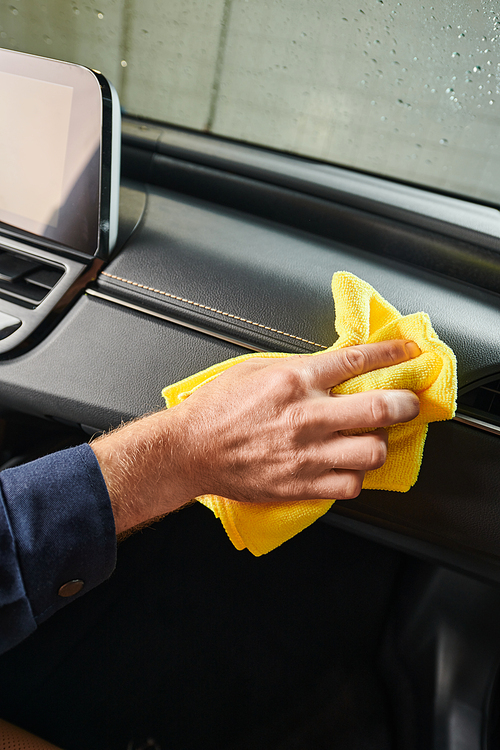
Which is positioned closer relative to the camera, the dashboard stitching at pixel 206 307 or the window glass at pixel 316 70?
the dashboard stitching at pixel 206 307

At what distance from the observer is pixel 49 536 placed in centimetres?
49

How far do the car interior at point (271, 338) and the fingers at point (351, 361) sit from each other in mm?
133

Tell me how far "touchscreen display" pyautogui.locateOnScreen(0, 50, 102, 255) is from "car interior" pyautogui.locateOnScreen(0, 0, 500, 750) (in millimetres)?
48

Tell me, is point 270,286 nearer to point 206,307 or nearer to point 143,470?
point 206,307

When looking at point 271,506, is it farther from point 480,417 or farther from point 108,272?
point 108,272

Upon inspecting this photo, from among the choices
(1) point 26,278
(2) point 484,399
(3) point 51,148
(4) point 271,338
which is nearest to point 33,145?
(3) point 51,148

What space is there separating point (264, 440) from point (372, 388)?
132 millimetres

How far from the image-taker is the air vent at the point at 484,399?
0.69 m

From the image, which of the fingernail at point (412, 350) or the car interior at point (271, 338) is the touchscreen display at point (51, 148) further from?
the fingernail at point (412, 350)

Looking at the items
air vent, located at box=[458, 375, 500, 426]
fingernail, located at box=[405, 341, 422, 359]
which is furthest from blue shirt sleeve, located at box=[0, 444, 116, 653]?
air vent, located at box=[458, 375, 500, 426]

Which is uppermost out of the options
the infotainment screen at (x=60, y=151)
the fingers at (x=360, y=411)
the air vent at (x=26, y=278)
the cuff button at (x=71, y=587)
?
the infotainment screen at (x=60, y=151)

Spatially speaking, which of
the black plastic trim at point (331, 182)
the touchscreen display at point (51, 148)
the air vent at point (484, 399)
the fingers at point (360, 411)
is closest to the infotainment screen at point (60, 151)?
the touchscreen display at point (51, 148)

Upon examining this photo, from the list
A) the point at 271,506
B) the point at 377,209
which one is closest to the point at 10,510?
the point at 271,506

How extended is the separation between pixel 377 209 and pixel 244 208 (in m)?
0.28
